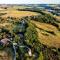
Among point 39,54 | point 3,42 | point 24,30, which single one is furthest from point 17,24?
point 39,54

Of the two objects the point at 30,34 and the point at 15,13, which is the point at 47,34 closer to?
the point at 30,34

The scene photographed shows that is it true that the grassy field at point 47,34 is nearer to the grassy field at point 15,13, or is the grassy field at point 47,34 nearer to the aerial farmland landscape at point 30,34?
the aerial farmland landscape at point 30,34

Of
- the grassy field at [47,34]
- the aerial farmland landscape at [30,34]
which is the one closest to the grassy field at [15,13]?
the aerial farmland landscape at [30,34]

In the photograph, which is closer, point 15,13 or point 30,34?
point 30,34

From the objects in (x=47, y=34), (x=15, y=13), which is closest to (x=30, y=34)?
(x=47, y=34)

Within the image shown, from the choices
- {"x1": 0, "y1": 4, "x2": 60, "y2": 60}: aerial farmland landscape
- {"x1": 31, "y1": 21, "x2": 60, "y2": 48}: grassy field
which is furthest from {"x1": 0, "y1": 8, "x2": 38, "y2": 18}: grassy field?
{"x1": 31, "y1": 21, "x2": 60, "y2": 48}: grassy field

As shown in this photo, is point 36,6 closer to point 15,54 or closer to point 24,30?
point 24,30

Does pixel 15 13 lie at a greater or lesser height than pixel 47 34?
greater

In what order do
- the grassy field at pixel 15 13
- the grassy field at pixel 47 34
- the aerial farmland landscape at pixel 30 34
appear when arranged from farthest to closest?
the grassy field at pixel 15 13, the grassy field at pixel 47 34, the aerial farmland landscape at pixel 30 34
